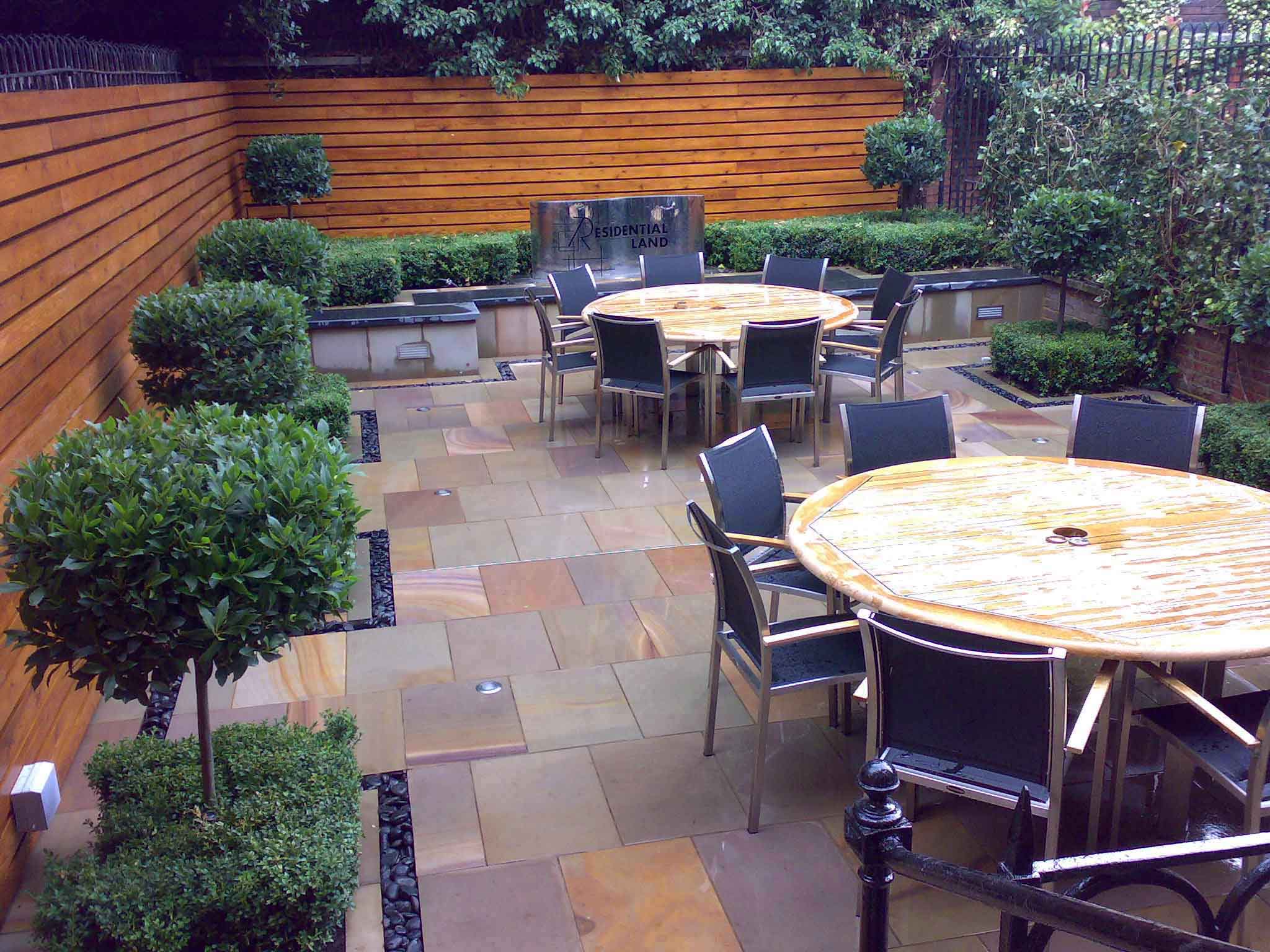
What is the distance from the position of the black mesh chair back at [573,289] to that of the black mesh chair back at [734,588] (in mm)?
4060

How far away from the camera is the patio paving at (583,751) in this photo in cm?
281

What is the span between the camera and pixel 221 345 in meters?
4.98

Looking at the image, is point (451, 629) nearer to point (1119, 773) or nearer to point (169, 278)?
point (1119, 773)

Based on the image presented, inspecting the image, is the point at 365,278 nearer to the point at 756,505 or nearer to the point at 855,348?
the point at 855,348

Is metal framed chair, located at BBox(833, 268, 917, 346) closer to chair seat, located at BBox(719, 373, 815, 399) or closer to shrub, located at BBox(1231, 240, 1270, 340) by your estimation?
chair seat, located at BBox(719, 373, 815, 399)

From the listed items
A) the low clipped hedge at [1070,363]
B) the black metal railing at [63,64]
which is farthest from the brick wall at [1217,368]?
the black metal railing at [63,64]

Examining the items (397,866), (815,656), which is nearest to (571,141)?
(815,656)

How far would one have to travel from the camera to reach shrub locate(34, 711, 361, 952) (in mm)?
2531

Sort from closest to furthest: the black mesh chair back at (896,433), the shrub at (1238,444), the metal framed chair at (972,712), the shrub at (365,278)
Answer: the metal framed chair at (972,712)
the black mesh chair back at (896,433)
the shrub at (1238,444)
the shrub at (365,278)

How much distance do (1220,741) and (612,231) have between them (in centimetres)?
Result: 781

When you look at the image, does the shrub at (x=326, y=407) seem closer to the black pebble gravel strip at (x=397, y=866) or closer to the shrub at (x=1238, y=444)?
the black pebble gravel strip at (x=397, y=866)

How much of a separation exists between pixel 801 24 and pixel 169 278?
7.80 meters

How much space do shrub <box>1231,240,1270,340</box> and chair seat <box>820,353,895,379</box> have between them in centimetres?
190

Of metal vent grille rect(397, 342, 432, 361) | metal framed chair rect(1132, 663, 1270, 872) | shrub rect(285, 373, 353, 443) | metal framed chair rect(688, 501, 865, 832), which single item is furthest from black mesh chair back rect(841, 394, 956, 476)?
metal vent grille rect(397, 342, 432, 361)
